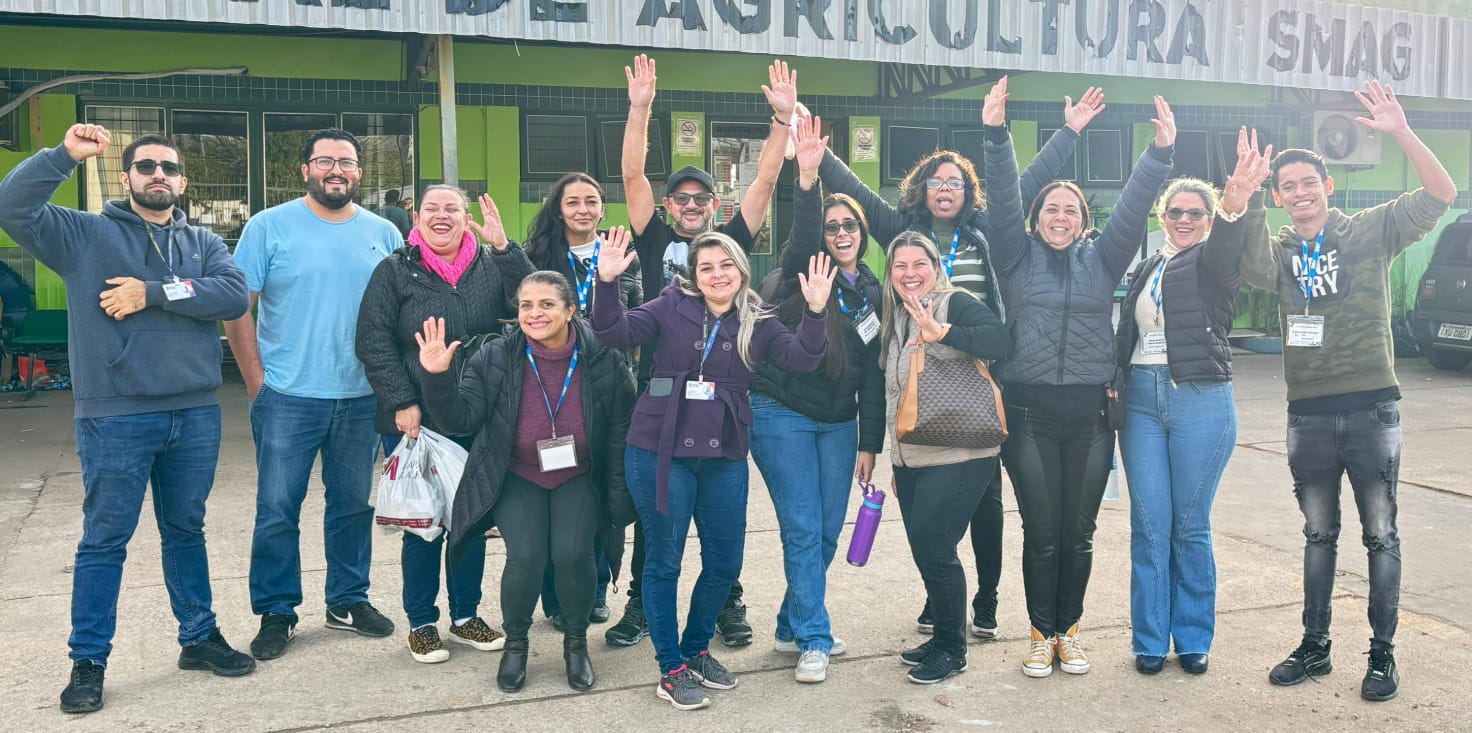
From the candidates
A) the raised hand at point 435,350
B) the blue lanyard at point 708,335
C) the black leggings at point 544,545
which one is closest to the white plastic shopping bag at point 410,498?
the black leggings at point 544,545

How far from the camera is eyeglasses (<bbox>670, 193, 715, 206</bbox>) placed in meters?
5.19

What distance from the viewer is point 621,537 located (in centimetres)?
505

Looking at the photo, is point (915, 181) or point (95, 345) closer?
point (95, 345)

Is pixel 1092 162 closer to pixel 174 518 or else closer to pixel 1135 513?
pixel 1135 513

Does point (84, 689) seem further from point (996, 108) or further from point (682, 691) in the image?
point (996, 108)

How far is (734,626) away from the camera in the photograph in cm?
494

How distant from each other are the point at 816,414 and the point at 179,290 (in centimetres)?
219

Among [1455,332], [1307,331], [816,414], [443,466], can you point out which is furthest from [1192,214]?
[1455,332]

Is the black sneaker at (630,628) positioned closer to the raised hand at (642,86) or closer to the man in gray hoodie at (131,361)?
the man in gray hoodie at (131,361)

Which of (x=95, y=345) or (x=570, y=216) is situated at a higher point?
(x=570, y=216)

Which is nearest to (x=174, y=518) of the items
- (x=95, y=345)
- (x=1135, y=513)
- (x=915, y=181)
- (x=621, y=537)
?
(x=95, y=345)

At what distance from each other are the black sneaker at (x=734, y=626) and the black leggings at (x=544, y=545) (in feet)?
2.04

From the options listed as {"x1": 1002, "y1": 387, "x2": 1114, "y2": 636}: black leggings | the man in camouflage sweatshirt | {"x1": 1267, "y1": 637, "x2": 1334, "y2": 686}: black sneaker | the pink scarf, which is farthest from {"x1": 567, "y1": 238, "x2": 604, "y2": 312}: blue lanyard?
{"x1": 1267, "y1": 637, "x2": 1334, "y2": 686}: black sneaker

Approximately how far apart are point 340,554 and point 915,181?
2.62 meters
